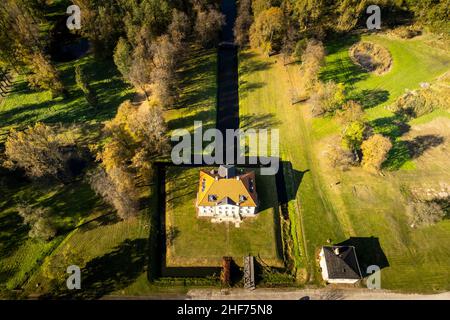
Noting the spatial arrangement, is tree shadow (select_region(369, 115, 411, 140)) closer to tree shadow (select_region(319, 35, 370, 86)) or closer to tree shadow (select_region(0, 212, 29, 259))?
tree shadow (select_region(319, 35, 370, 86))

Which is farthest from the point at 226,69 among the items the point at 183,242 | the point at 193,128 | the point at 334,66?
the point at 183,242

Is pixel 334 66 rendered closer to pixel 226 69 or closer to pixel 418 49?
pixel 418 49

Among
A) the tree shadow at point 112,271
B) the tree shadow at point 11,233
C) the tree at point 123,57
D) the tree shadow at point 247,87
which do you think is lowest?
the tree shadow at point 112,271

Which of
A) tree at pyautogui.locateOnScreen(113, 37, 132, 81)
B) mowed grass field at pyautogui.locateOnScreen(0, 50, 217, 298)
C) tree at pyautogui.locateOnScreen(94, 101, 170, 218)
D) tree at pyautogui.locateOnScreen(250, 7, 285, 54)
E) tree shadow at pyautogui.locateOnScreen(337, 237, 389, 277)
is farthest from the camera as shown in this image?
tree at pyautogui.locateOnScreen(250, 7, 285, 54)

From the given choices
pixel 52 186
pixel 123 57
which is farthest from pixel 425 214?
pixel 52 186

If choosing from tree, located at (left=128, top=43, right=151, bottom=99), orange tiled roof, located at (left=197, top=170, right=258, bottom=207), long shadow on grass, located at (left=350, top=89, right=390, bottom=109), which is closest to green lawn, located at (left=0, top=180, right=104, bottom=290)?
orange tiled roof, located at (left=197, top=170, right=258, bottom=207)

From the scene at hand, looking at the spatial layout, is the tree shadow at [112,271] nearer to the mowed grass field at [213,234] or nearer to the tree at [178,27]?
the mowed grass field at [213,234]

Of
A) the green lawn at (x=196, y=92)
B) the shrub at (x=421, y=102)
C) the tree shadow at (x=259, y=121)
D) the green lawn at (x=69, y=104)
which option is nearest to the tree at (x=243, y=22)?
the green lawn at (x=196, y=92)
